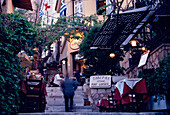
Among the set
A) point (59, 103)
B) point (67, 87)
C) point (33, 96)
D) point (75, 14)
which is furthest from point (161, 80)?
point (75, 14)

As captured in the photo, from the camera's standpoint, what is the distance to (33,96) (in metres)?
12.6

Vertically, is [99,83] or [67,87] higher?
[99,83]

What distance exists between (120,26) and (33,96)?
15.8 feet

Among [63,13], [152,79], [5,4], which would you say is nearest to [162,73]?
[152,79]

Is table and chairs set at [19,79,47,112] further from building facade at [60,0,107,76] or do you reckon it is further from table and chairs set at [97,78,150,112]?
building facade at [60,0,107,76]

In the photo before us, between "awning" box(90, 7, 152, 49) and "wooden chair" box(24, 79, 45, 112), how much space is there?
12.0 ft

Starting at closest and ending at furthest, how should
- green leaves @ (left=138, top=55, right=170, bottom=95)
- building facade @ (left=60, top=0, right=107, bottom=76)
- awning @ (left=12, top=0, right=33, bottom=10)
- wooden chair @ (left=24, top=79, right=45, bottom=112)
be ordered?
green leaves @ (left=138, top=55, right=170, bottom=95) → wooden chair @ (left=24, top=79, right=45, bottom=112) → awning @ (left=12, top=0, right=33, bottom=10) → building facade @ (left=60, top=0, right=107, bottom=76)

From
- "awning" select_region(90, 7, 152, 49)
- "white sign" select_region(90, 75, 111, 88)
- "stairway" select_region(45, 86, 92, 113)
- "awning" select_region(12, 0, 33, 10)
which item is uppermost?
"awning" select_region(12, 0, 33, 10)

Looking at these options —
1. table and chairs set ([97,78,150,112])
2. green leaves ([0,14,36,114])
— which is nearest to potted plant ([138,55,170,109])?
table and chairs set ([97,78,150,112])

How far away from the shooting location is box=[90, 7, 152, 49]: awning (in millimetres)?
13039

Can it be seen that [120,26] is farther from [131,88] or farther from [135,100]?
[135,100]

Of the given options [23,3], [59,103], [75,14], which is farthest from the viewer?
[75,14]

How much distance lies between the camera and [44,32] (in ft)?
89.2

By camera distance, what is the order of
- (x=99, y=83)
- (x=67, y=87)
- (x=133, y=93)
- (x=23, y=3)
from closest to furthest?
(x=133, y=93) < (x=67, y=87) < (x=99, y=83) < (x=23, y=3)
